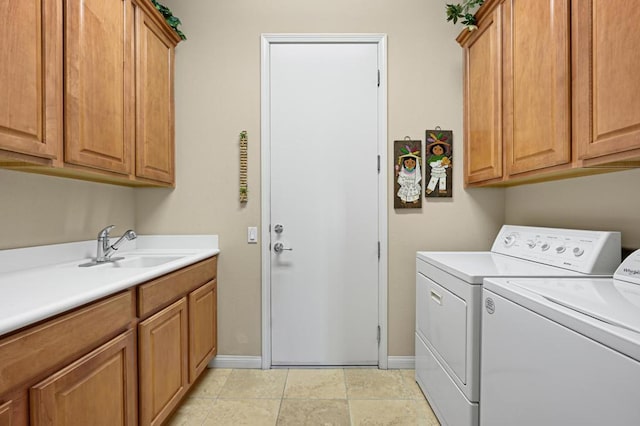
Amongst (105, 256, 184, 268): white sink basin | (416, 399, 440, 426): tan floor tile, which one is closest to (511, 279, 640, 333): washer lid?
(416, 399, 440, 426): tan floor tile

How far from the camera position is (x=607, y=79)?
1.15 m

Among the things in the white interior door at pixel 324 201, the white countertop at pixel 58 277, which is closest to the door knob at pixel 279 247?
the white interior door at pixel 324 201

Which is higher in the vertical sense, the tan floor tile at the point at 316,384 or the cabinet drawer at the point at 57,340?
the cabinet drawer at the point at 57,340

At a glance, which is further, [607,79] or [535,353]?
[607,79]

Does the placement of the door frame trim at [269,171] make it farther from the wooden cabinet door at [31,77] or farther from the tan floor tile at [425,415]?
the wooden cabinet door at [31,77]

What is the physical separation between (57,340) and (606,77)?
2020mm

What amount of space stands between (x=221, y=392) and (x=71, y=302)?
1364mm

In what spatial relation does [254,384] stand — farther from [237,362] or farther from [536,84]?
[536,84]

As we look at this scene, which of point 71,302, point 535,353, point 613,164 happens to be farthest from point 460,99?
point 71,302

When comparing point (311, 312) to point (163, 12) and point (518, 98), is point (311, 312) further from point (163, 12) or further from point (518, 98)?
point (163, 12)

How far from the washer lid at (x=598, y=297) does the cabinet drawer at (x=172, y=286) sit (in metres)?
1.53

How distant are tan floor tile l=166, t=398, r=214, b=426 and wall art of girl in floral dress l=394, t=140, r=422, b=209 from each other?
1.80 meters

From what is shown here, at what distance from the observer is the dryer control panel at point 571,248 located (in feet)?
4.45

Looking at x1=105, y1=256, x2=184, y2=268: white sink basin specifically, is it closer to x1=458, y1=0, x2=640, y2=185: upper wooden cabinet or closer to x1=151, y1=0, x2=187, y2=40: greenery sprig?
x1=151, y1=0, x2=187, y2=40: greenery sprig
